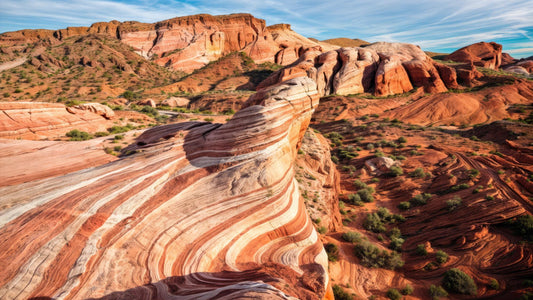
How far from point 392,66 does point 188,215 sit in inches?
2121

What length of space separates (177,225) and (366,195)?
14933 millimetres

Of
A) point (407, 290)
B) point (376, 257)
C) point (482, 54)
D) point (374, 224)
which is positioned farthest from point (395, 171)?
point (482, 54)

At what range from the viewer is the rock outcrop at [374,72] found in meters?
48.4

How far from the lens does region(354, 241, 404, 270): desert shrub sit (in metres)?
11.9

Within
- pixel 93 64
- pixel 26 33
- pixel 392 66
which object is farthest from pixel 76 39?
pixel 392 66

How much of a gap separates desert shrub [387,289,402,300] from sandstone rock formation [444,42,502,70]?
312 ft

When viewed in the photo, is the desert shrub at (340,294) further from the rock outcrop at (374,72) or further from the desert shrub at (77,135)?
the rock outcrop at (374,72)

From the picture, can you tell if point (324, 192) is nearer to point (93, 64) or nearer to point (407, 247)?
point (407, 247)

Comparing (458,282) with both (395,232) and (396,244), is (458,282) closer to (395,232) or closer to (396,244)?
(396,244)

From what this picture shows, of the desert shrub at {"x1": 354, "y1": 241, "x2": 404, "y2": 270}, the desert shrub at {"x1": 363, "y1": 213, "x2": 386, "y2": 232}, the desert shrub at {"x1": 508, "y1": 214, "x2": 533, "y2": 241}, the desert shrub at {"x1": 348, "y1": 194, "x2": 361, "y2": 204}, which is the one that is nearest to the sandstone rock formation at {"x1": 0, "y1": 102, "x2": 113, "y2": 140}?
the desert shrub at {"x1": 354, "y1": 241, "x2": 404, "y2": 270}

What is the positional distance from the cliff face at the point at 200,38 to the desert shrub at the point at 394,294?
81.9 m

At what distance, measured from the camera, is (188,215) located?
25.7 feet

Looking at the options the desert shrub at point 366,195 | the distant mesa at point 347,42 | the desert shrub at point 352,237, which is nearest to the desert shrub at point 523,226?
the desert shrub at point 366,195

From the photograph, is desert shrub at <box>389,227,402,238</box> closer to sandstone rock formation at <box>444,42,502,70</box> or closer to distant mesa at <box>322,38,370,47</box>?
sandstone rock formation at <box>444,42,502,70</box>
